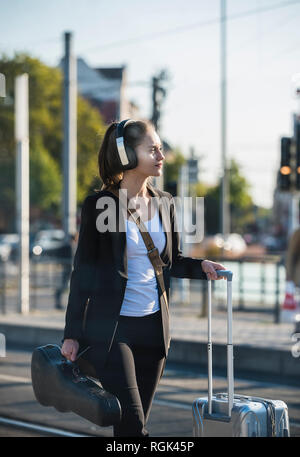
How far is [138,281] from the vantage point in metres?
2.91

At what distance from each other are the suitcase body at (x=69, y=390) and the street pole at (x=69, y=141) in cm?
1122

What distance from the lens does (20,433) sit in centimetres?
502

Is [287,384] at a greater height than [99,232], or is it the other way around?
[99,232]

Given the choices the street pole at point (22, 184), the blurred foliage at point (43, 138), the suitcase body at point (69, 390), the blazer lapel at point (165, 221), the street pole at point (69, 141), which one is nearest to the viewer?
the suitcase body at point (69, 390)

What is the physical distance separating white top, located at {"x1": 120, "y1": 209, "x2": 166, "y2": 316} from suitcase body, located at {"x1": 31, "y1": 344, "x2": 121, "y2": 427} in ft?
1.05

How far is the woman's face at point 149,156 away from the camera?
3.04 metres

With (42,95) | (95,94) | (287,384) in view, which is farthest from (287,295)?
(95,94)

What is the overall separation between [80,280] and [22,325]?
7520 mm

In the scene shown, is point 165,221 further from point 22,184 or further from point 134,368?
point 22,184

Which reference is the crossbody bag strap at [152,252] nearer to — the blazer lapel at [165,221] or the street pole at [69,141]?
the blazer lapel at [165,221]

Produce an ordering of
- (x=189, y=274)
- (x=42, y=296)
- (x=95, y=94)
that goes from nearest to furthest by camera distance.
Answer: (x=189, y=274) → (x=42, y=296) → (x=95, y=94)

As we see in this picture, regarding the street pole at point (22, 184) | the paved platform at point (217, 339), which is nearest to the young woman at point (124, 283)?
the paved platform at point (217, 339)

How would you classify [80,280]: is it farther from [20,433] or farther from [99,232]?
[20,433]

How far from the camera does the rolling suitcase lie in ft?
9.29
